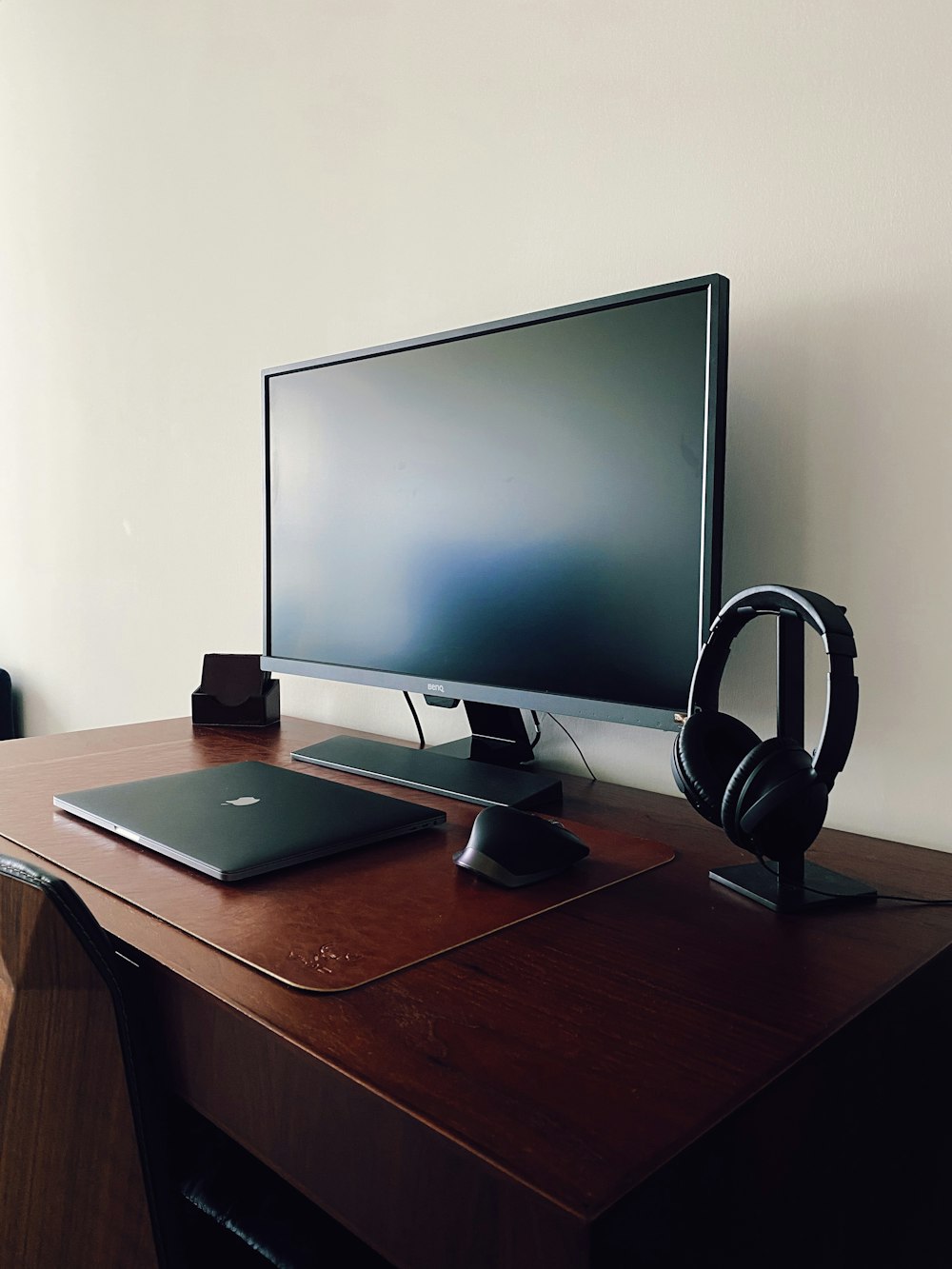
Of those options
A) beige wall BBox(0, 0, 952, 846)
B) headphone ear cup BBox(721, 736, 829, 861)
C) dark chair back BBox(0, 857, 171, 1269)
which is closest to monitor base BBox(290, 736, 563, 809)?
beige wall BBox(0, 0, 952, 846)

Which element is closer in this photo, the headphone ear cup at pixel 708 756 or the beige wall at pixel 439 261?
the headphone ear cup at pixel 708 756

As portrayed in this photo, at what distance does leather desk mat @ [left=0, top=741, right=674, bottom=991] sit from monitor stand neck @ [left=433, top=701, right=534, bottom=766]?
0.18 meters

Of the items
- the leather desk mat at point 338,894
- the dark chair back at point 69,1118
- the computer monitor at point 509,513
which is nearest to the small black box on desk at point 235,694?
the computer monitor at point 509,513

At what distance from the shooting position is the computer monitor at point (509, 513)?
100 cm

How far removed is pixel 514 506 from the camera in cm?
115

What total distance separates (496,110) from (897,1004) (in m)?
1.23

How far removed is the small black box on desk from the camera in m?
1.62

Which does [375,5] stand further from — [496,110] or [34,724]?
[34,724]

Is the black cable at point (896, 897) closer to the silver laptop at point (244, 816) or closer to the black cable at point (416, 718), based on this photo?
the silver laptop at point (244, 816)

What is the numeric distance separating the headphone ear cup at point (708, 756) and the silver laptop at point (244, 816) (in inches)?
12.2

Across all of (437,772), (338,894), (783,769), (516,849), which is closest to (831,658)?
(783,769)

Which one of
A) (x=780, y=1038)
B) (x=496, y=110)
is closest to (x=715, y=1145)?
(x=780, y=1038)

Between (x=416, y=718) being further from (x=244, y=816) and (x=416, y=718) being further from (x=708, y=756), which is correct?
(x=708, y=756)

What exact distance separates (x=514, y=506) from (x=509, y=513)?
0.01 meters
